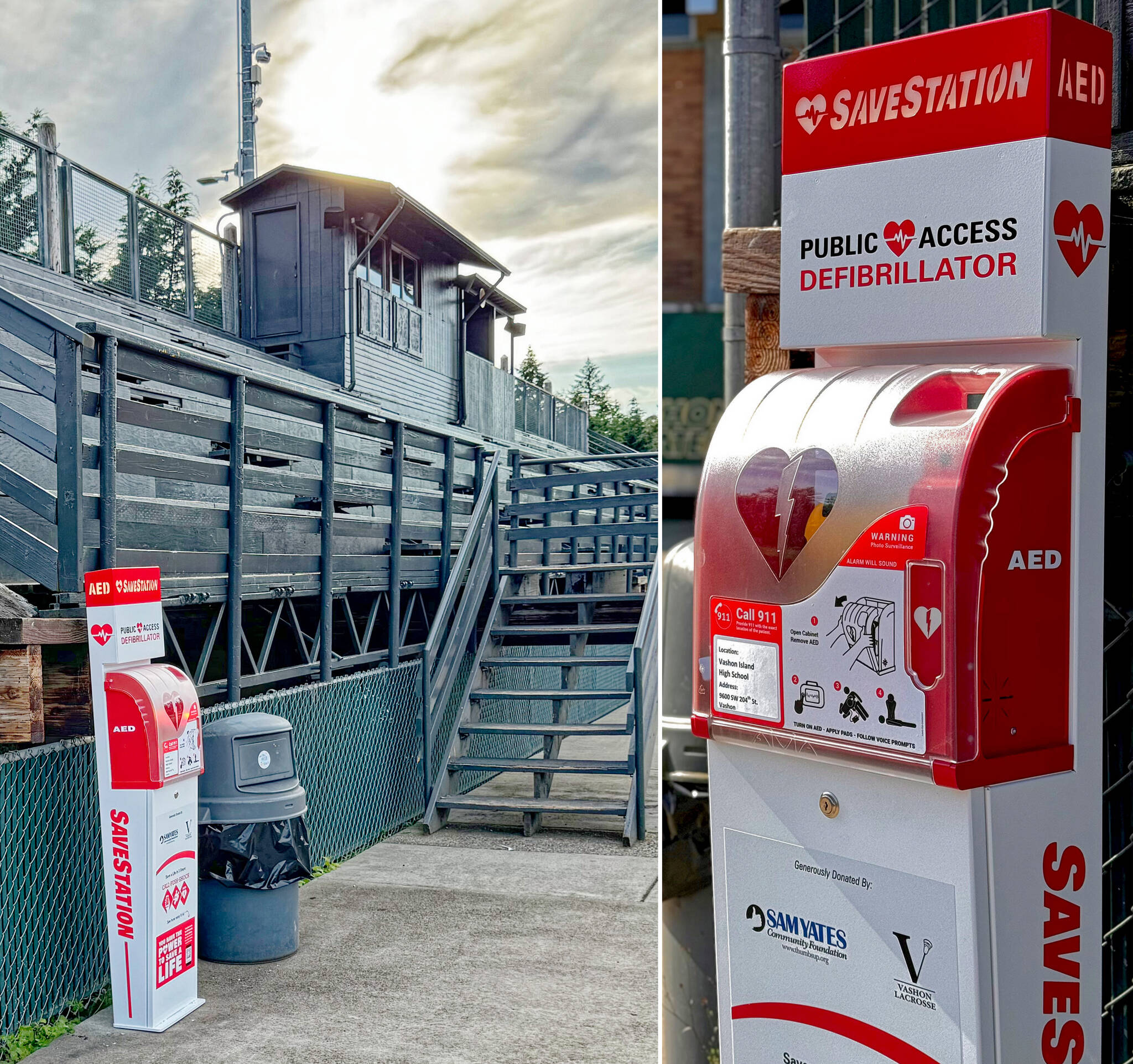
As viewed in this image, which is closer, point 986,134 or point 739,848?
point 986,134

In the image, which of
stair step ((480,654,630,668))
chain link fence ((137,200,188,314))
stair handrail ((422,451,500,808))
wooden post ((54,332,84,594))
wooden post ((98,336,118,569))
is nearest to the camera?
wooden post ((54,332,84,594))

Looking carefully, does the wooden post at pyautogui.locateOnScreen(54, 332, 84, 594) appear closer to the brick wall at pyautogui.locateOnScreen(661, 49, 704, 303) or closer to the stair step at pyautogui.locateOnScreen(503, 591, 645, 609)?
the stair step at pyautogui.locateOnScreen(503, 591, 645, 609)

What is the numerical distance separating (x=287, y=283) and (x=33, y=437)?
2.64 metres

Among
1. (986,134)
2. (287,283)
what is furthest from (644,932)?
(287,283)

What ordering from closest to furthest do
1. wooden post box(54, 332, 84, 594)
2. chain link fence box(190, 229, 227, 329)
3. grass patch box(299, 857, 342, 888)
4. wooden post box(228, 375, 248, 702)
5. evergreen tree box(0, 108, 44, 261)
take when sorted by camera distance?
wooden post box(54, 332, 84, 594), wooden post box(228, 375, 248, 702), grass patch box(299, 857, 342, 888), evergreen tree box(0, 108, 44, 261), chain link fence box(190, 229, 227, 329)

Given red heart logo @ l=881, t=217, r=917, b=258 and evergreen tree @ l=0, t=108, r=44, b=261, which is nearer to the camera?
red heart logo @ l=881, t=217, r=917, b=258

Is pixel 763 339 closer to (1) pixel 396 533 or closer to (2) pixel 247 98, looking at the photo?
(1) pixel 396 533

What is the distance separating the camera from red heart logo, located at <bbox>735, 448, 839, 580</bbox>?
1.55 m

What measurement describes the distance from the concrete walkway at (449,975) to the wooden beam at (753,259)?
7.97 ft

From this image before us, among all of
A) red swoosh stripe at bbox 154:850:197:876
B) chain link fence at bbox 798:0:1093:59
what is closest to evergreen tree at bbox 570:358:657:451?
red swoosh stripe at bbox 154:850:197:876

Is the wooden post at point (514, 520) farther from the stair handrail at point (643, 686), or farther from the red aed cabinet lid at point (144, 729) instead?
the red aed cabinet lid at point (144, 729)

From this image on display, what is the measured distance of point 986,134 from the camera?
4.99 ft

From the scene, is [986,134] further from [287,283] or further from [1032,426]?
[287,283]

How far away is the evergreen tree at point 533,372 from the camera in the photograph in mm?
5070
